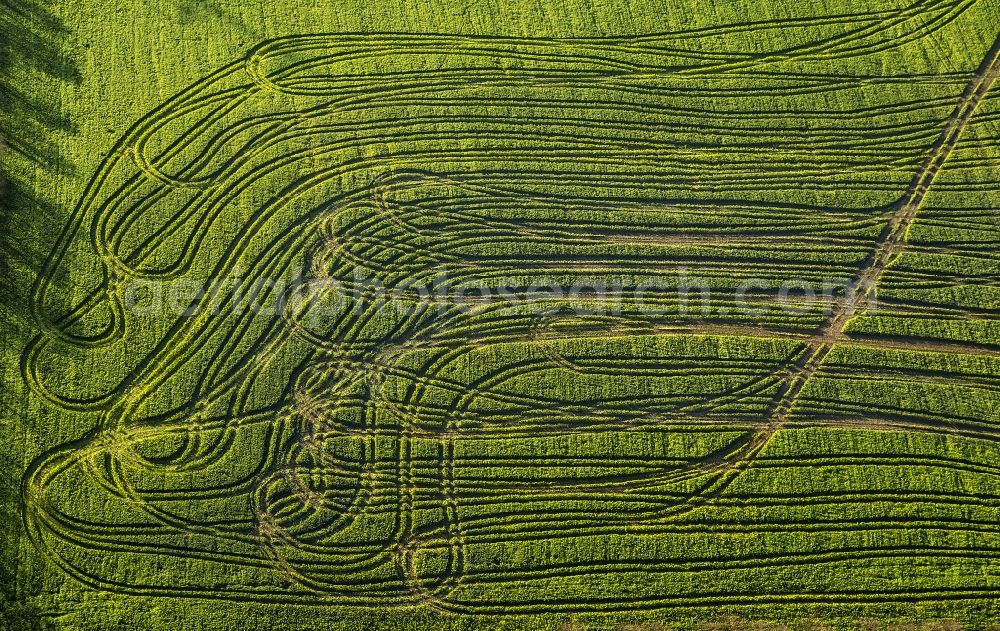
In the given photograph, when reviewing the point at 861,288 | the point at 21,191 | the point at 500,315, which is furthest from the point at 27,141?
the point at 861,288

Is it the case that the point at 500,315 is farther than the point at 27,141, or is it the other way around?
the point at 27,141

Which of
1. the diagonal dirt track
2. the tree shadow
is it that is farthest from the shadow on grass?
the diagonal dirt track

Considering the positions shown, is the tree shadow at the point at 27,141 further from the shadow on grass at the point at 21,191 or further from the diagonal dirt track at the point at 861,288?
the diagonal dirt track at the point at 861,288

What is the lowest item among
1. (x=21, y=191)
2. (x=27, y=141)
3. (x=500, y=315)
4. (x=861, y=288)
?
(x=500, y=315)

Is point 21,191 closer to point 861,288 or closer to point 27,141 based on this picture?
point 27,141

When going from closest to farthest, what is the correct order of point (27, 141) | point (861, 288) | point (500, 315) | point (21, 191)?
point (500, 315), point (21, 191), point (861, 288), point (27, 141)

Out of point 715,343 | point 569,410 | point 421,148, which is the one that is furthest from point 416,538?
point 421,148

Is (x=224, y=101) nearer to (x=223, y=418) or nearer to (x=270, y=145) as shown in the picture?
(x=270, y=145)
